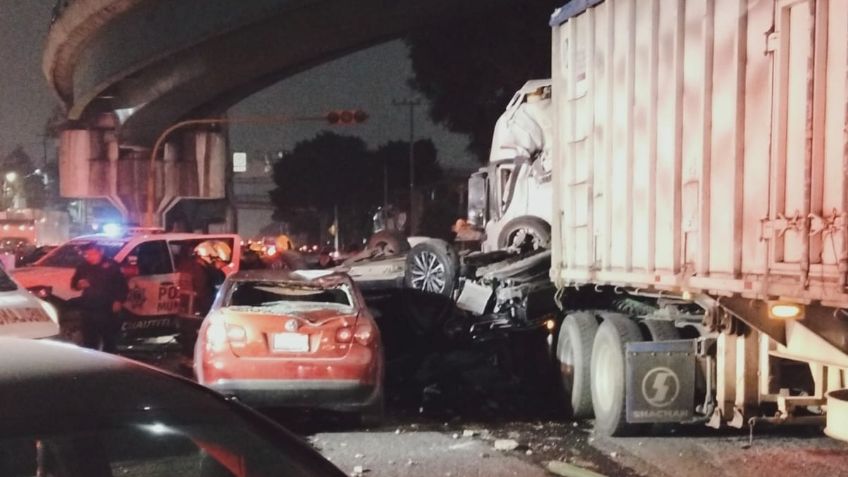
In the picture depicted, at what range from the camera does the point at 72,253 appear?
15969 millimetres

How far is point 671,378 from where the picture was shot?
845 cm

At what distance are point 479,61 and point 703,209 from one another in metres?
26.6

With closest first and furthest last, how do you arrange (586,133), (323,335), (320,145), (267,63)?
(323,335), (586,133), (267,63), (320,145)

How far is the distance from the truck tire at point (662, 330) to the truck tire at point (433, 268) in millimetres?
5345

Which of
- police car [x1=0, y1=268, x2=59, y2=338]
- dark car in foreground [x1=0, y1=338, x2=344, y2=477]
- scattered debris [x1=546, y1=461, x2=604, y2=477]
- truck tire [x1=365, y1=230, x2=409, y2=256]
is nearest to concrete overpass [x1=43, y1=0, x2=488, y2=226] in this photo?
truck tire [x1=365, y1=230, x2=409, y2=256]

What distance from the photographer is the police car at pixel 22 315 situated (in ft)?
27.4

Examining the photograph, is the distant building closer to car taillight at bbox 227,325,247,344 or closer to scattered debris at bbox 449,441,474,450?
car taillight at bbox 227,325,247,344

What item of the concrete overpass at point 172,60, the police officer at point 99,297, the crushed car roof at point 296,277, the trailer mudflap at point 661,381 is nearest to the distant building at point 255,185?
the concrete overpass at point 172,60

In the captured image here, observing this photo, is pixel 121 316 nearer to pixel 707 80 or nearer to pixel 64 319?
pixel 64 319

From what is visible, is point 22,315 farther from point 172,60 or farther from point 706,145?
point 172,60

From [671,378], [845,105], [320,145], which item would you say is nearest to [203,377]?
[671,378]

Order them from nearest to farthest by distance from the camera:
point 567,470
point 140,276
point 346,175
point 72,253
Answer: point 567,470 → point 140,276 → point 72,253 → point 346,175

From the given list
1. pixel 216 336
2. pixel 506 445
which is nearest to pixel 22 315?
pixel 216 336

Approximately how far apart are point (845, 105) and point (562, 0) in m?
25.6
